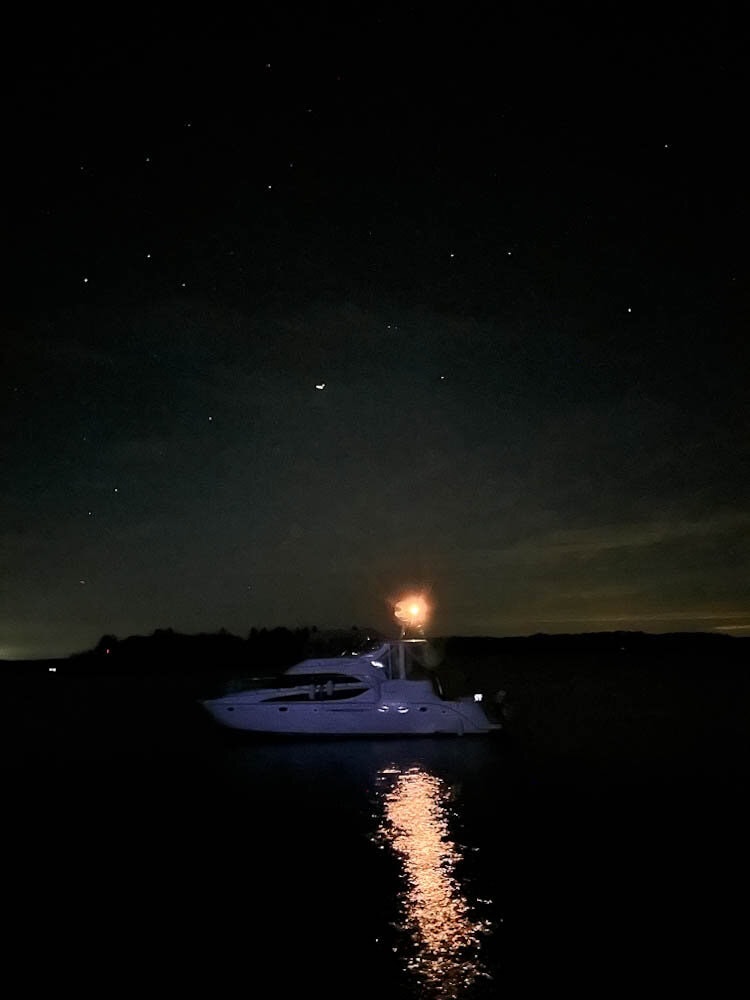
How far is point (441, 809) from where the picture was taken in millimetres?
27125

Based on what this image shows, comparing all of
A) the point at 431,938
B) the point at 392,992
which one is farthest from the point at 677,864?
the point at 392,992

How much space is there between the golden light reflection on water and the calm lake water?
6 centimetres

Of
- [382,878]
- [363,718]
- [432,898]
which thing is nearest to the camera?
[432,898]

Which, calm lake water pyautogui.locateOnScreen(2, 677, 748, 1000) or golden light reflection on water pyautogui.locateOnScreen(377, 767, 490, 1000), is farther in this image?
calm lake water pyautogui.locateOnScreen(2, 677, 748, 1000)

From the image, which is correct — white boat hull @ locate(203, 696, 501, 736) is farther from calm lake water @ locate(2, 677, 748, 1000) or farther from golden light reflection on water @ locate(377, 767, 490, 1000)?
golden light reflection on water @ locate(377, 767, 490, 1000)

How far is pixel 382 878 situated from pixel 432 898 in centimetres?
193

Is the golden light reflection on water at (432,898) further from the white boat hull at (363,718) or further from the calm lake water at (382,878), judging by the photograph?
the white boat hull at (363,718)

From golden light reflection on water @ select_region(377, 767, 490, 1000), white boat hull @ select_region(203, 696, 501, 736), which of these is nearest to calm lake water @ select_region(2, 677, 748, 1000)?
golden light reflection on water @ select_region(377, 767, 490, 1000)

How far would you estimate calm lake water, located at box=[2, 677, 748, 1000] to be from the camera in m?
13.4

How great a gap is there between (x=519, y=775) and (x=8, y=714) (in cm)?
6910

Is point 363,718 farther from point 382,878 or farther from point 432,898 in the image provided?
point 432,898

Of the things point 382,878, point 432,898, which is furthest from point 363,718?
point 432,898

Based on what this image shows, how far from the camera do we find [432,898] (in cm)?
1712

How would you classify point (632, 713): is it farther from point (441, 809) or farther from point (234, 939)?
point (234, 939)
